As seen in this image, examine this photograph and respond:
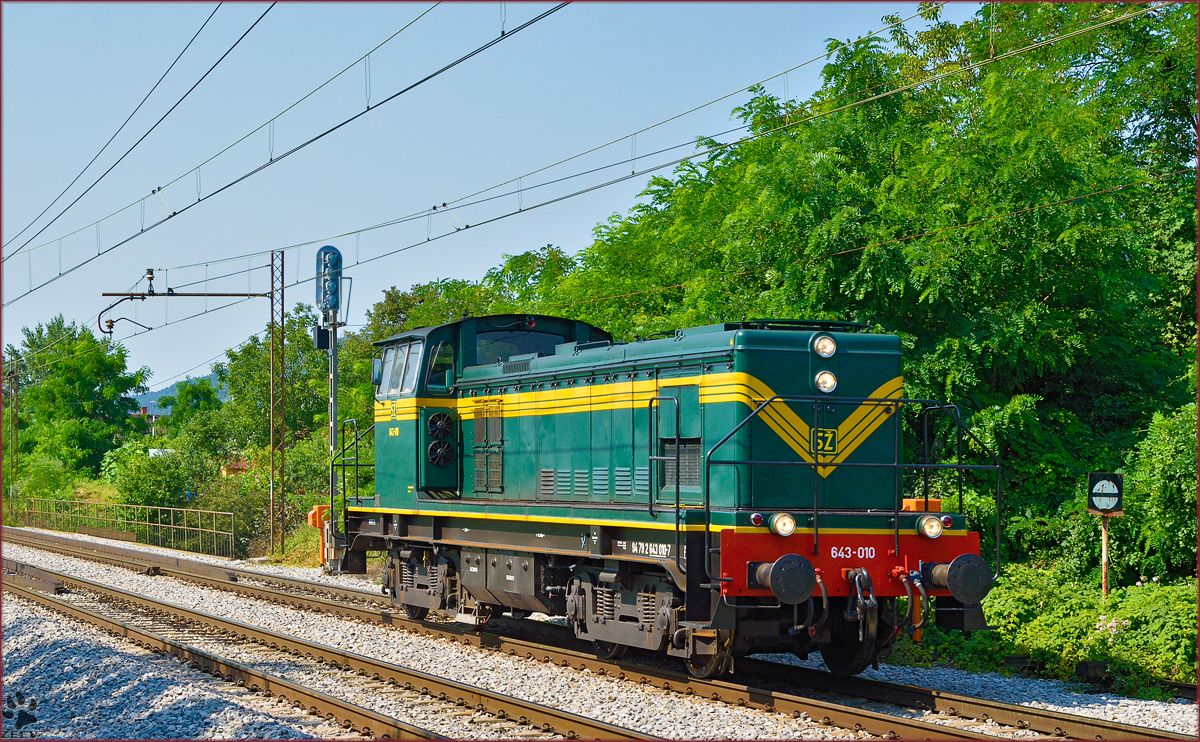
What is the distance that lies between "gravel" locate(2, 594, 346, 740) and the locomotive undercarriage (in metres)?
2.94

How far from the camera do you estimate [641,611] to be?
31.3ft

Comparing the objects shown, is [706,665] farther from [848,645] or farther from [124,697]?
[124,697]

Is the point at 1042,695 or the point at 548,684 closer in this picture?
the point at 1042,695

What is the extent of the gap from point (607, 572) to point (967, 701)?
3.41 meters

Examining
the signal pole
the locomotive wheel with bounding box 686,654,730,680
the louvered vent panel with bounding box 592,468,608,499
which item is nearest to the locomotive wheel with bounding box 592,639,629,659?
the locomotive wheel with bounding box 686,654,730,680

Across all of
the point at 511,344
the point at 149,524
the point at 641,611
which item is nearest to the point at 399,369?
the point at 511,344

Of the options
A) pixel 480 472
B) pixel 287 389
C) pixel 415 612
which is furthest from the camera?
pixel 287 389

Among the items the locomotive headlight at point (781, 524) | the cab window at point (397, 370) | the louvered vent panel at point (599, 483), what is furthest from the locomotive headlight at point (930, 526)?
the cab window at point (397, 370)

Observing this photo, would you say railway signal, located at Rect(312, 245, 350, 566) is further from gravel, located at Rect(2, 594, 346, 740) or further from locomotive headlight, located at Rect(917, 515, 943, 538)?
locomotive headlight, located at Rect(917, 515, 943, 538)

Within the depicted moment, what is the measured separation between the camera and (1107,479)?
36.6ft

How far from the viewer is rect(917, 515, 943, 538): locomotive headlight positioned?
877 cm

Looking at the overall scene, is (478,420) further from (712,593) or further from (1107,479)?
(1107,479)

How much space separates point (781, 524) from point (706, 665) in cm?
158

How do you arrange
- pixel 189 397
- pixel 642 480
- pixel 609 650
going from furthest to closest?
pixel 189 397 < pixel 609 650 < pixel 642 480
